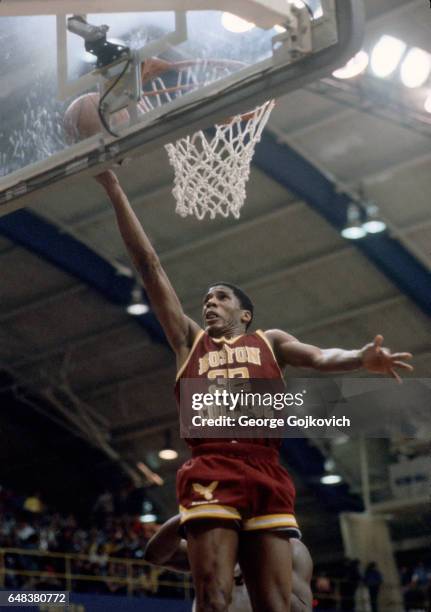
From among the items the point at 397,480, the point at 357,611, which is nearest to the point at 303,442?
the point at 397,480

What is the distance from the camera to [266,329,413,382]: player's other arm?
Result: 427 centimetres

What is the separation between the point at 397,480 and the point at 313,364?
56.3 feet

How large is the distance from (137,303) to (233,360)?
41.7ft


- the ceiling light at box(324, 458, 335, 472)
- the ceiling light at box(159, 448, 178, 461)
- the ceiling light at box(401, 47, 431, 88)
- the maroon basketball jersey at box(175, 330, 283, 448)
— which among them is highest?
the ceiling light at box(401, 47, 431, 88)

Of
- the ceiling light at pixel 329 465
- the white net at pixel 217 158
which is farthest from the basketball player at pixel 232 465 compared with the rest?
the ceiling light at pixel 329 465

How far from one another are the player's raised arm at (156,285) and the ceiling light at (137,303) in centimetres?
1236

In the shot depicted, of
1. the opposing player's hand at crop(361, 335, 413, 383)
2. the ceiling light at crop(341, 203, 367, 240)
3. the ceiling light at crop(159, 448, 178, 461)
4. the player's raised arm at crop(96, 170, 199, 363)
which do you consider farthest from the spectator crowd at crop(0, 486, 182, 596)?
the opposing player's hand at crop(361, 335, 413, 383)

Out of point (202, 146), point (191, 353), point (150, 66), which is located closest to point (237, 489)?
point (191, 353)

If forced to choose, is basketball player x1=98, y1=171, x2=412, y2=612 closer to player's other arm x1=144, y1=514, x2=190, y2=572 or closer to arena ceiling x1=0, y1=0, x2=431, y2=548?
player's other arm x1=144, y1=514, x2=190, y2=572

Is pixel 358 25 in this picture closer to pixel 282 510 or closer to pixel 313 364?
pixel 313 364

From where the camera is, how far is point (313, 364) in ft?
15.6

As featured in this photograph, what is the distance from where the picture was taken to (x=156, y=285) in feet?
16.8

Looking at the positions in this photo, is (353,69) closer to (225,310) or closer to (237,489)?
(225,310)

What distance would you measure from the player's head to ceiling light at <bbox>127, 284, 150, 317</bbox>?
40.5ft
